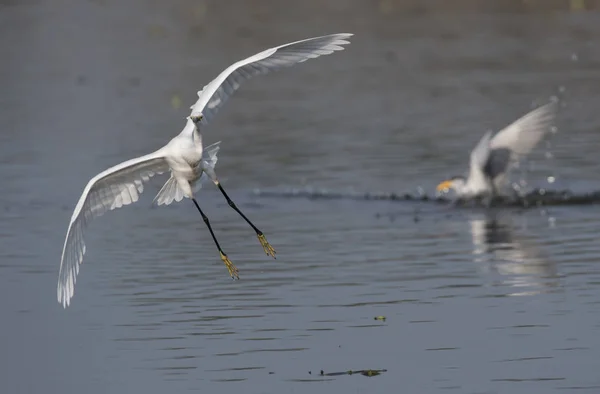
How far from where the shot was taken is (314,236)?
14234 millimetres

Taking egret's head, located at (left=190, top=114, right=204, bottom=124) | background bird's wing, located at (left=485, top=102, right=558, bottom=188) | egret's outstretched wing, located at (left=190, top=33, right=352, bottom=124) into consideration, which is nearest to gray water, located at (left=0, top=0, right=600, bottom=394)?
background bird's wing, located at (left=485, top=102, right=558, bottom=188)

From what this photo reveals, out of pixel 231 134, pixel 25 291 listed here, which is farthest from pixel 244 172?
pixel 25 291

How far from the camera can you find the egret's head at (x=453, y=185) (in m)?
16.1

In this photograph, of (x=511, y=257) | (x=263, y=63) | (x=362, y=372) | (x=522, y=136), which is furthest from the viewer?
(x=522, y=136)

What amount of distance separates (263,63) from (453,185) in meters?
6.26

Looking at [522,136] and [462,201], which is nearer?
[462,201]

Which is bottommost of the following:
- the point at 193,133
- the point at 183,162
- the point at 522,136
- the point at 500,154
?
the point at 500,154

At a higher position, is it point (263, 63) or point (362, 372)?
point (263, 63)

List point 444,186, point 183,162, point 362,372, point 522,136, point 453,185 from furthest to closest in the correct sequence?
1. point 522,136
2. point 444,186
3. point 453,185
4. point 183,162
5. point 362,372

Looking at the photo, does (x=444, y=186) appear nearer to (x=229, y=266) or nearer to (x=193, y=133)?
(x=229, y=266)

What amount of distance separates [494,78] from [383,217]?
1071cm

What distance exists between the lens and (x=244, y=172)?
60.2 feet

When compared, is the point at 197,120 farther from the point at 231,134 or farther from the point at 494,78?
the point at 494,78

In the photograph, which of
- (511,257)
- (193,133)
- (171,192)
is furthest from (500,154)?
(193,133)
